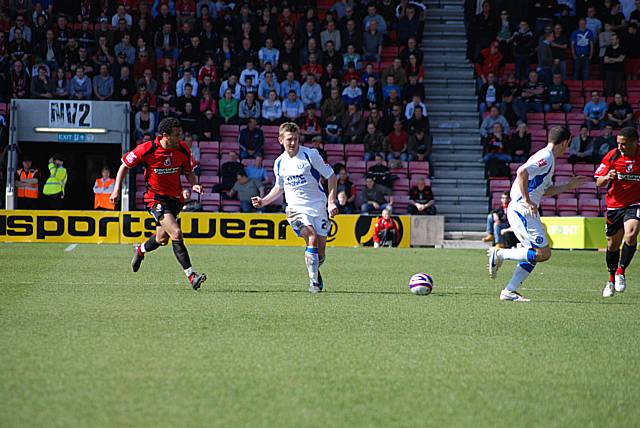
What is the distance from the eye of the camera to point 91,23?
97.1 feet

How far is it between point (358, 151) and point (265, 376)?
22.3 meters

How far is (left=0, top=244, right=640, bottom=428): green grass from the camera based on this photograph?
16.1ft

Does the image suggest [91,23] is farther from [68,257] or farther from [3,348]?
[3,348]

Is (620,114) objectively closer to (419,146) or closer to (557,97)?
(557,97)

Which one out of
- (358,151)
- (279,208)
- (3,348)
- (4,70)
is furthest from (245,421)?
(4,70)

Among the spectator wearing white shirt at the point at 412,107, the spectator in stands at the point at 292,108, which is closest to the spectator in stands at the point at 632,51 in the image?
the spectator wearing white shirt at the point at 412,107

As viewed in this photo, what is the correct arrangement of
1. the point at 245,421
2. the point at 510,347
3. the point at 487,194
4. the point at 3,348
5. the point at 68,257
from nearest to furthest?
the point at 245,421
the point at 3,348
the point at 510,347
the point at 68,257
the point at 487,194

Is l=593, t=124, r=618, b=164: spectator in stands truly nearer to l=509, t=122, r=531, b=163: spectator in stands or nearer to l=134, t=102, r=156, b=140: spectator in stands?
l=509, t=122, r=531, b=163: spectator in stands

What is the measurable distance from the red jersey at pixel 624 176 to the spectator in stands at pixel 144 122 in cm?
1687

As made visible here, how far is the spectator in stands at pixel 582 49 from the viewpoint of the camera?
30.2 m

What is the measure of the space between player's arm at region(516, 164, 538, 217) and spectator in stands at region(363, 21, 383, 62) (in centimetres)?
2017

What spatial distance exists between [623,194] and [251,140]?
16.2 metres

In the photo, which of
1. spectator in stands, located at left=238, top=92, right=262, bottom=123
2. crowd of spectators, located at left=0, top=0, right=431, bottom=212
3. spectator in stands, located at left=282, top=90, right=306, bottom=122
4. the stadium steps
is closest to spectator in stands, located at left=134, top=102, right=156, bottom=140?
crowd of spectators, located at left=0, top=0, right=431, bottom=212

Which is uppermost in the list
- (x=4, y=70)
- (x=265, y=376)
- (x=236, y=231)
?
(x=4, y=70)
